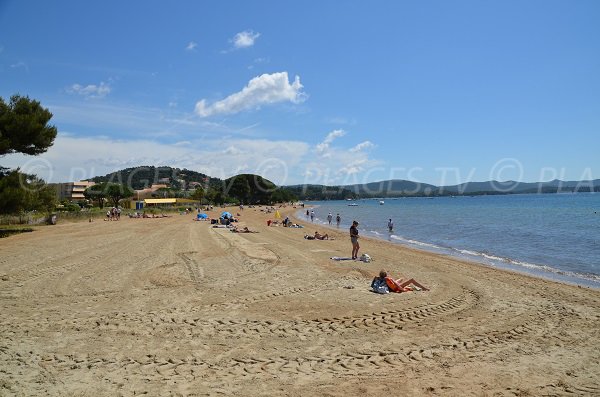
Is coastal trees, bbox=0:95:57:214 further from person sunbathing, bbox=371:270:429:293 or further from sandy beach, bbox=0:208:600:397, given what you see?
person sunbathing, bbox=371:270:429:293

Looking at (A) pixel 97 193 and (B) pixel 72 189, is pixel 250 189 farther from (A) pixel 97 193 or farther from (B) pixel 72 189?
(A) pixel 97 193

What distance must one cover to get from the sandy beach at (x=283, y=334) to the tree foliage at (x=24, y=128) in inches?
534

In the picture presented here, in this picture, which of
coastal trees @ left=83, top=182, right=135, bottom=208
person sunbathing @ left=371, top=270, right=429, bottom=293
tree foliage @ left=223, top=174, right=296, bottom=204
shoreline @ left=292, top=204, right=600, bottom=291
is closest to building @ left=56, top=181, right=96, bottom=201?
tree foliage @ left=223, top=174, right=296, bottom=204

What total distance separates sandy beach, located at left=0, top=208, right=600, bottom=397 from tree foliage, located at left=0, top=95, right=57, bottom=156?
13.6 metres

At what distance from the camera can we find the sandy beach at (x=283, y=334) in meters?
4.99

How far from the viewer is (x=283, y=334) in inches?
267

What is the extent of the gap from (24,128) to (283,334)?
77.6 ft

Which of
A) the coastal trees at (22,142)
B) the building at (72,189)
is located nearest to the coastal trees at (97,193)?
the coastal trees at (22,142)

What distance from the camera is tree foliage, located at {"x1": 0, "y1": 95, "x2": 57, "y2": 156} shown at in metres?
22.8

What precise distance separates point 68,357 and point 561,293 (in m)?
11.9

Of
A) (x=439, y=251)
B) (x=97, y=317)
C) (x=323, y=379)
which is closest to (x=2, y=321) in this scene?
(x=97, y=317)

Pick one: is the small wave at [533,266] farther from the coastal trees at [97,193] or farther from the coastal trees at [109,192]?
the coastal trees at [97,193]

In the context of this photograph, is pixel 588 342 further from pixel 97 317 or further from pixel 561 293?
pixel 97 317

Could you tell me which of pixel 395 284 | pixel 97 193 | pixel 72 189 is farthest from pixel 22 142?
pixel 72 189
